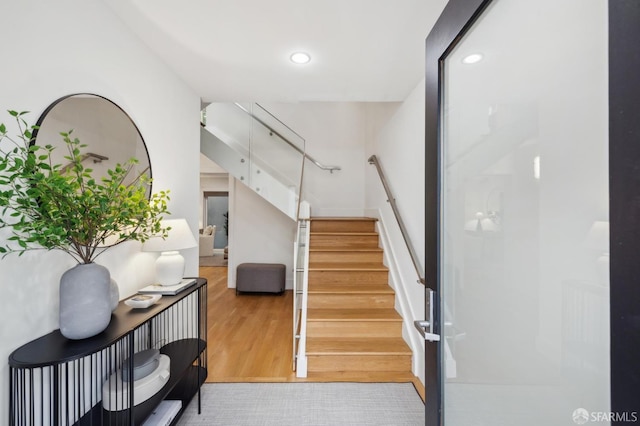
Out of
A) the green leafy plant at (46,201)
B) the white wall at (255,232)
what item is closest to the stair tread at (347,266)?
the white wall at (255,232)

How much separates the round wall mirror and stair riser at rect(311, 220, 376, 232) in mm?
2522

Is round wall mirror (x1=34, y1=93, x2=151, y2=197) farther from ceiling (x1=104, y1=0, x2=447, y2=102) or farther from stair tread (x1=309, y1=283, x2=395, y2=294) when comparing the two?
stair tread (x1=309, y1=283, x2=395, y2=294)

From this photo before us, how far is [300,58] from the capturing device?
2016 millimetres

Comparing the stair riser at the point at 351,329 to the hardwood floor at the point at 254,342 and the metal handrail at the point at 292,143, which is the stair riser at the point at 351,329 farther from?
the metal handrail at the point at 292,143

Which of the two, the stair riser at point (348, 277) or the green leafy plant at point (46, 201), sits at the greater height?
the green leafy plant at point (46, 201)

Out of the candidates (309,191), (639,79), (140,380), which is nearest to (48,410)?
(140,380)

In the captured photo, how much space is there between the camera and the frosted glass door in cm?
55

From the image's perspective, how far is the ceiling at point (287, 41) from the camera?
1536mm

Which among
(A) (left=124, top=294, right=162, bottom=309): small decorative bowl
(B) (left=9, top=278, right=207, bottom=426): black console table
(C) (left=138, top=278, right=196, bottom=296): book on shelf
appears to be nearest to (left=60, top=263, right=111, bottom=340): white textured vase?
(B) (left=9, top=278, right=207, bottom=426): black console table

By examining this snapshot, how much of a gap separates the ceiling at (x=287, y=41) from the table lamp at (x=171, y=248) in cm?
121

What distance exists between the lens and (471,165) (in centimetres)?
97

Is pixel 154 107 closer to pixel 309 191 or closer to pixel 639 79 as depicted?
pixel 639 79
